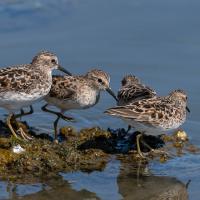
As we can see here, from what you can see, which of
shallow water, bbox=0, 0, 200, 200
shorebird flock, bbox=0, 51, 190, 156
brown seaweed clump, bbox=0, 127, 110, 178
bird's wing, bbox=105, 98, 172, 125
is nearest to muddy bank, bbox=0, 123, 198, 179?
brown seaweed clump, bbox=0, 127, 110, 178

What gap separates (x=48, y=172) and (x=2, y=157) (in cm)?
73

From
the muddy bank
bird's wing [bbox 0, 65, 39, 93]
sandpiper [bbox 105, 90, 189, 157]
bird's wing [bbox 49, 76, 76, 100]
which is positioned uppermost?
bird's wing [bbox 0, 65, 39, 93]

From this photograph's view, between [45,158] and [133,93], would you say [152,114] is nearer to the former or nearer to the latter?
[133,93]

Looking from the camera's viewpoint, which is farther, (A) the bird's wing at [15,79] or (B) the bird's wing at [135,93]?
(B) the bird's wing at [135,93]

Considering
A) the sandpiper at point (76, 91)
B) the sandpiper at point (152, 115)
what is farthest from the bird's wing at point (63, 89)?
the sandpiper at point (152, 115)

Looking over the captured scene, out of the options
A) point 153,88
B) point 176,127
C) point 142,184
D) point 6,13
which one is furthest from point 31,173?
point 6,13

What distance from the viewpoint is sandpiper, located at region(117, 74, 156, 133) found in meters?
13.3

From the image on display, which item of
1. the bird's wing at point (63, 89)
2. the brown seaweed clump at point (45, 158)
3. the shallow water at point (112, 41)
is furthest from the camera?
the shallow water at point (112, 41)

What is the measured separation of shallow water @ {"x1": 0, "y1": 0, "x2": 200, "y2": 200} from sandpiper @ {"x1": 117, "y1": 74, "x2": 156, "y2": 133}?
499 mm

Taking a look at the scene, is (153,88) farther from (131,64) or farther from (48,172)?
(48,172)

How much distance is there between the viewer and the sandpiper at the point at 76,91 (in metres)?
12.9

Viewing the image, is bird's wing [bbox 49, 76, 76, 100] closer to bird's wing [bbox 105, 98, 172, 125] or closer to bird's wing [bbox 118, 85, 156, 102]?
bird's wing [bbox 118, 85, 156, 102]

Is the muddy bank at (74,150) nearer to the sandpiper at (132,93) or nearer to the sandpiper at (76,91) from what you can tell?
the sandpiper at (76,91)

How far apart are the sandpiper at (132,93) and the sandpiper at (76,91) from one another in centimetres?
40
